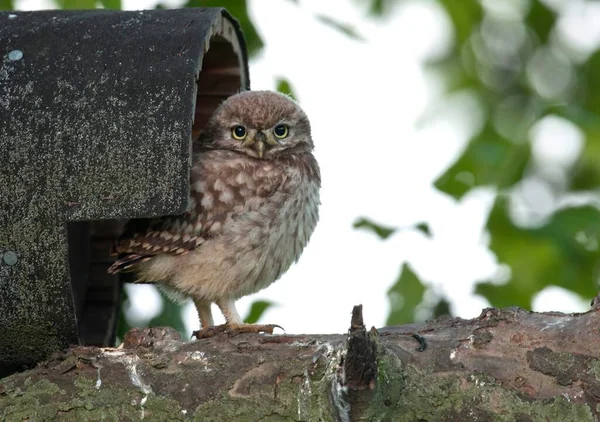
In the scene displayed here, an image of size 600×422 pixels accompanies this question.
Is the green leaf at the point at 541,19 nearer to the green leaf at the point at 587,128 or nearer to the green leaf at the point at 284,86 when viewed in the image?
the green leaf at the point at 587,128

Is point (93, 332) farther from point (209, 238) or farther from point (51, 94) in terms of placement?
point (51, 94)

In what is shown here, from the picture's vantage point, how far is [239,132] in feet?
17.4

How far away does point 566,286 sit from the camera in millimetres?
6238

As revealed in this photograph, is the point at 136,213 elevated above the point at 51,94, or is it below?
below

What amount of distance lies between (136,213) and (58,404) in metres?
0.69

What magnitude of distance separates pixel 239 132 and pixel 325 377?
1.84 m

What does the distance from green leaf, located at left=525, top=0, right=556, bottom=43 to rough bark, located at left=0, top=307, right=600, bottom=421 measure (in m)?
4.51

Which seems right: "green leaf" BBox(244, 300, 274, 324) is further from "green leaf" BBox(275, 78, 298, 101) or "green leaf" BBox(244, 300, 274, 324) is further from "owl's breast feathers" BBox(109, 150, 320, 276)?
"green leaf" BBox(275, 78, 298, 101)

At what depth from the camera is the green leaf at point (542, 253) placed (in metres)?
6.19

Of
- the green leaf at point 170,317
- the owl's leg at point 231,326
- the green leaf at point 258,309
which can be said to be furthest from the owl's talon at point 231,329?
the green leaf at point 258,309

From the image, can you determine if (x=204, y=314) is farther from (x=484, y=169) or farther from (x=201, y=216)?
(x=484, y=169)

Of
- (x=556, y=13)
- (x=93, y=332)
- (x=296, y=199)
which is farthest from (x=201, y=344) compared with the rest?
(x=556, y=13)

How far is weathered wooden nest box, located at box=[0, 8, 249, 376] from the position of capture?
12.8ft

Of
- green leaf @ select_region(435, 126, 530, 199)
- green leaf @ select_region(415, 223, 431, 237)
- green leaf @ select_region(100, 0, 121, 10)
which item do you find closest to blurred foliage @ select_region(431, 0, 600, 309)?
green leaf @ select_region(435, 126, 530, 199)
